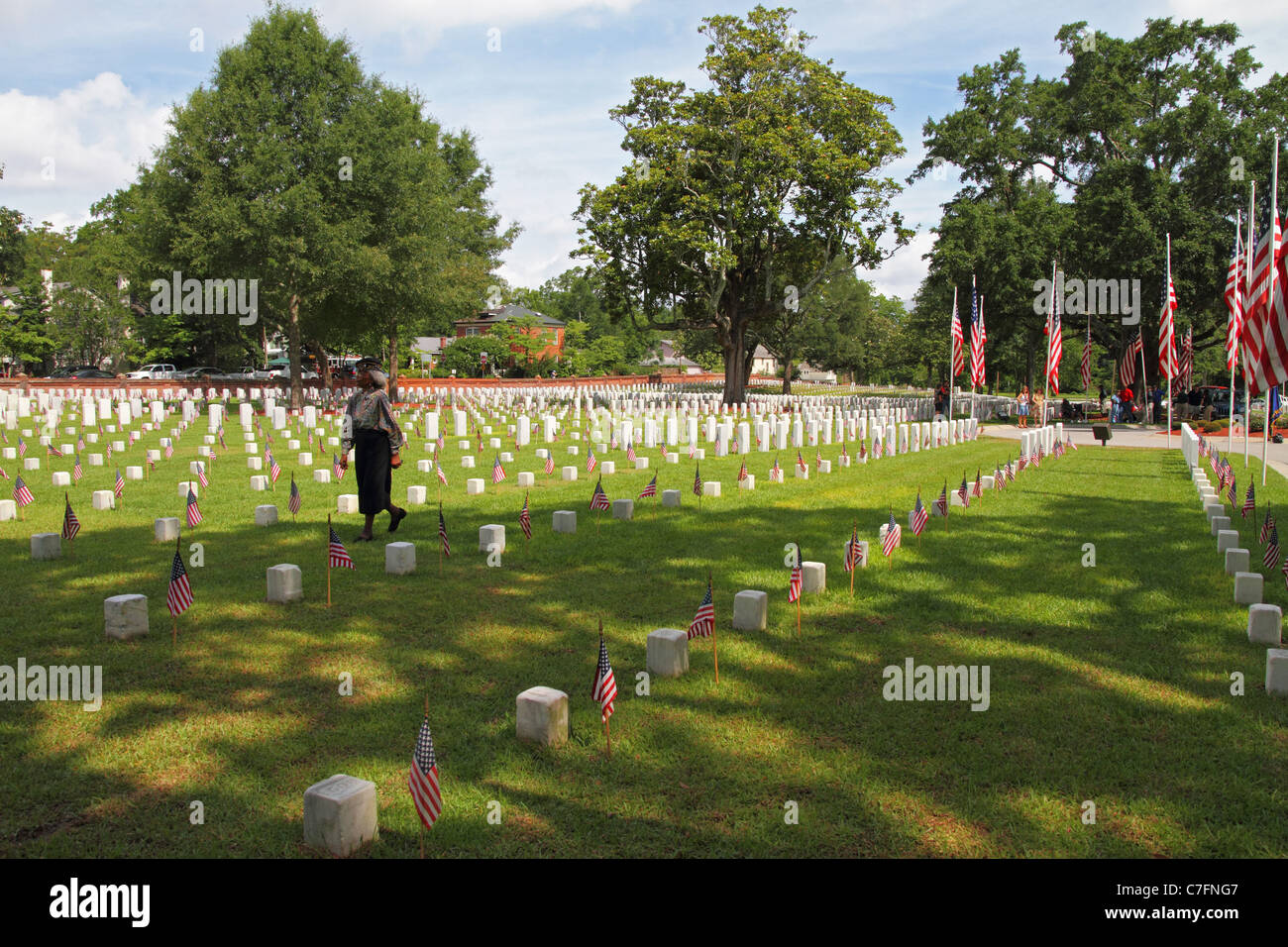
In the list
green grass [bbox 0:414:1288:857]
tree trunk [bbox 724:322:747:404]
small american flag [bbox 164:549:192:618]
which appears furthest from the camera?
tree trunk [bbox 724:322:747:404]

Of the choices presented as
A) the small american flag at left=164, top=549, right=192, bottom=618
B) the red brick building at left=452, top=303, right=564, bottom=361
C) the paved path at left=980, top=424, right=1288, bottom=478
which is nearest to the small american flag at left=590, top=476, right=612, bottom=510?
the small american flag at left=164, top=549, right=192, bottom=618

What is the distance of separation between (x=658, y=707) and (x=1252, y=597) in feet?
17.1

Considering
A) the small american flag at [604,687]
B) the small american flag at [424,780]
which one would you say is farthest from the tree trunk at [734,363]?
the small american flag at [424,780]

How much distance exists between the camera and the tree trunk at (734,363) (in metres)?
38.6

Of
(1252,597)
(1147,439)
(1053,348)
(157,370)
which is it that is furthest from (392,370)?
(1252,597)

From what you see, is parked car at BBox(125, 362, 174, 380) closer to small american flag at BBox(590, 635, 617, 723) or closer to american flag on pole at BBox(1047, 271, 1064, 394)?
american flag on pole at BBox(1047, 271, 1064, 394)

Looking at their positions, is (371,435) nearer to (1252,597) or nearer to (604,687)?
(604,687)

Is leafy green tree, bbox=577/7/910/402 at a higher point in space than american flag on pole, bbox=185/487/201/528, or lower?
higher

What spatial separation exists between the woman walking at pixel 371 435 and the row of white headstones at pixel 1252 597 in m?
7.38

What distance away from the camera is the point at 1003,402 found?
40094 millimetres

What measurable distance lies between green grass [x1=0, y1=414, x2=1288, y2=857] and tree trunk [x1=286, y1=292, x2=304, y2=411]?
854 inches

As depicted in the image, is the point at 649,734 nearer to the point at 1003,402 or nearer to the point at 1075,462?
the point at 1075,462

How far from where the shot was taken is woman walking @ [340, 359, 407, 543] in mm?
9148

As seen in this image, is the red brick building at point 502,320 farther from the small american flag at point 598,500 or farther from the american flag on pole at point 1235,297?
the small american flag at point 598,500
